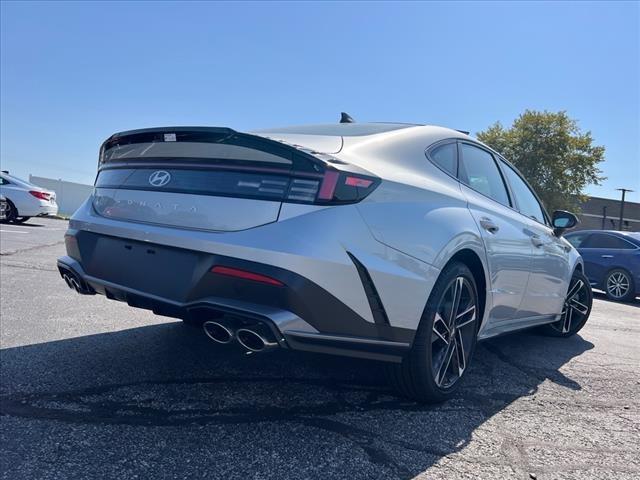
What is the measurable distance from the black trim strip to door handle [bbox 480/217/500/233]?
110 centimetres

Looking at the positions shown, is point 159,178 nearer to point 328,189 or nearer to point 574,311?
point 328,189

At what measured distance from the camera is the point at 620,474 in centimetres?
240

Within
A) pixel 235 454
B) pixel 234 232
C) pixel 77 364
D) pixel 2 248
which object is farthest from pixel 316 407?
pixel 2 248

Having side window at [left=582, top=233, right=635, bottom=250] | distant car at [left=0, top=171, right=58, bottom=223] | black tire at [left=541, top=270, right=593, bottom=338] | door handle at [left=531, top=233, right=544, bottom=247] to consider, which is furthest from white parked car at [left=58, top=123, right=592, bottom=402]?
distant car at [left=0, top=171, right=58, bottom=223]

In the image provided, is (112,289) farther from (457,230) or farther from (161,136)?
(457,230)

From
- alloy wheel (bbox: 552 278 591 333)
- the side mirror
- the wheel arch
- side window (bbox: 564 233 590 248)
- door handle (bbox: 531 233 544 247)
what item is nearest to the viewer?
the wheel arch

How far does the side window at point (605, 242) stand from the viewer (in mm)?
10367

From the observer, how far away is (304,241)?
2332 millimetres

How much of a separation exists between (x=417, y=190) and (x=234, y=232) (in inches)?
37.5

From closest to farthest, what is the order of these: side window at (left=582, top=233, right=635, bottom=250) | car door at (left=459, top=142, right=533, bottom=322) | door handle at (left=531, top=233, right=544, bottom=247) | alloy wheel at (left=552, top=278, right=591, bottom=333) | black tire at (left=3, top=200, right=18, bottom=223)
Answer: car door at (left=459, top=142, right=533, bottom=322), door handle at (left=531, top=233, right=544, bottom=247), alloy wheel at (left=552, top=278, right=591, bottom=333), side window at (left=582, top=233, right=635, bottom=250), black tire at (left=3, top=200, right=18, bottom=223)

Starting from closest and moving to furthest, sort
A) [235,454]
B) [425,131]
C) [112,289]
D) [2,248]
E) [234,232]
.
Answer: [235,454] → [234,232] → [112,289] → [425,131] → [2,248]

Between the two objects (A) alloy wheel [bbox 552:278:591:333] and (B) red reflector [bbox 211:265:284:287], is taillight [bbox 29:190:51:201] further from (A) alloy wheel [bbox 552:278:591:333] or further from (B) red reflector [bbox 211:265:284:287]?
(B) red reflector [bbox 211:265:284:287]

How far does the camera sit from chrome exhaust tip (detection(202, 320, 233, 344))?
2.41 meters

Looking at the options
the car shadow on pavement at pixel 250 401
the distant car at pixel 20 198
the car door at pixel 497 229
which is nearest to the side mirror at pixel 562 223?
the car door at pixel 497 229
